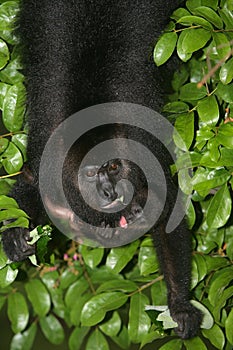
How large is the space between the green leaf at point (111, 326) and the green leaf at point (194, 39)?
103 cm

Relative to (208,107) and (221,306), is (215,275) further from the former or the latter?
(208,107)

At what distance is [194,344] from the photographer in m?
2.16

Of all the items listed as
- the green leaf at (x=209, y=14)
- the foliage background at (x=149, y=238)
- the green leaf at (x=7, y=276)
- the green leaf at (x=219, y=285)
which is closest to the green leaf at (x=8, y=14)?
the foliage background at (x=149, y=238)

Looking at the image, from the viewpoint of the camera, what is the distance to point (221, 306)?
7.14ft

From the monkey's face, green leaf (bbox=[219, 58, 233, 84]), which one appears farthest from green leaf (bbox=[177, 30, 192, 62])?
the monkey's face

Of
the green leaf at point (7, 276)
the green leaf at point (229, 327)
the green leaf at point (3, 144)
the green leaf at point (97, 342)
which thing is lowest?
the green leaf at point (97, 342)

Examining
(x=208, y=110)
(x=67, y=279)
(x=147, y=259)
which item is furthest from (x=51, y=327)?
(x=208, y=110)

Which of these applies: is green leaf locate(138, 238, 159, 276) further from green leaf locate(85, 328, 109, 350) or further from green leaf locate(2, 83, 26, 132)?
green leaf locate(2, 83, 26, 132)

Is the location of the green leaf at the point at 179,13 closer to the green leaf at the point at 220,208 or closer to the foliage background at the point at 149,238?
the foliage background at the point at 149,238

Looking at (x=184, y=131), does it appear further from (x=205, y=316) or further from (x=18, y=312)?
(x=18, y=312)

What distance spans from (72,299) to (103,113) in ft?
2.78

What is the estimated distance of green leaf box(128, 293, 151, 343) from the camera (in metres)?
2.26

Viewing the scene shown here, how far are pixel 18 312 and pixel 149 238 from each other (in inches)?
21.0

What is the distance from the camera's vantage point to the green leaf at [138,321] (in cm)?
226
